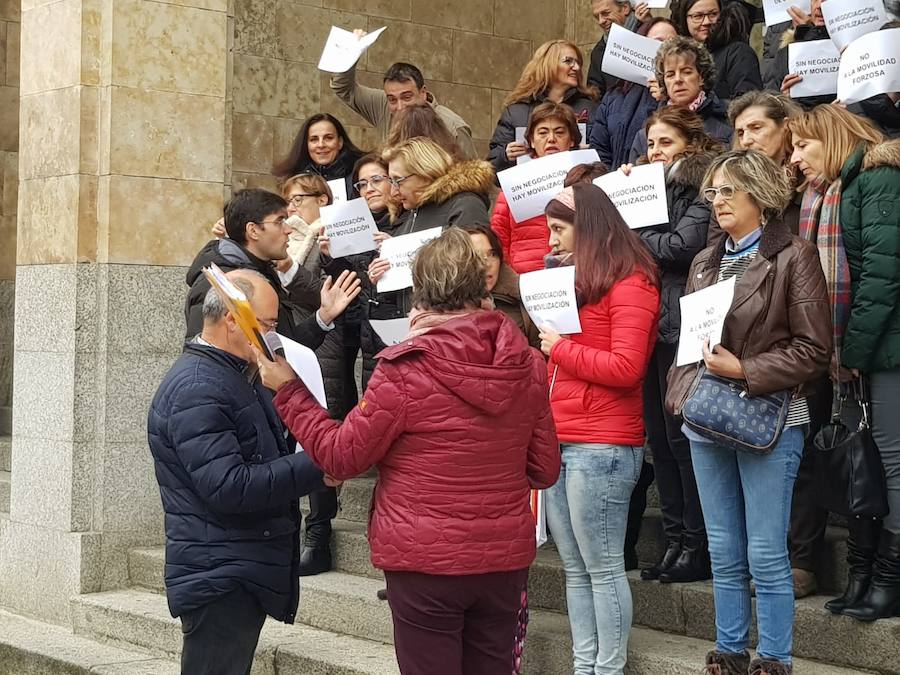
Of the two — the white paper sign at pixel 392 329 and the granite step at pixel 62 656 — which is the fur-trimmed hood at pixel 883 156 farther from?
the granite step at pixel 62 656

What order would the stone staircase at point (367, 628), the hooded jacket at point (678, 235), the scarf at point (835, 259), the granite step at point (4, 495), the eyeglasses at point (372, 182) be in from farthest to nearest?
1. the granite step at point (4, 495)
2. the eyeglasses at point (372, 182)
3. the hooded jacket at point (678, 235)
4. the stone staircase at point (367, 628)
5. the scarf at point (835, 259)

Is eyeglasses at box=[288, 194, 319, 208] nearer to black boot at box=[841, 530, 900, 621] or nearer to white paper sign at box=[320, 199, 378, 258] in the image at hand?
white paper sign at box=[320, 199, 378, 258]

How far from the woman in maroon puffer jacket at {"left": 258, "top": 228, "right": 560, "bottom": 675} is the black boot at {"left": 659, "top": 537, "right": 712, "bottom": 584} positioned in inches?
70.6

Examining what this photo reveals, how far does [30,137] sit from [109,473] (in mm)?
2127

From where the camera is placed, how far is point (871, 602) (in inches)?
222

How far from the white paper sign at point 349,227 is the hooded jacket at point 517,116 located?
1.61 metres

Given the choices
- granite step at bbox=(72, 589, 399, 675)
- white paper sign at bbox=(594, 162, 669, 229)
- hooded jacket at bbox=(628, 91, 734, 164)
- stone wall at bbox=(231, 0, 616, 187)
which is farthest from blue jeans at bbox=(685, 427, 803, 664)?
stone wall at bbox=(231, 0, 616, 187)

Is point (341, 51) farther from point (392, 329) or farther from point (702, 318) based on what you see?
point (702, 318)

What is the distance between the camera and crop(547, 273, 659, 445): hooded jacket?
573 centimetres

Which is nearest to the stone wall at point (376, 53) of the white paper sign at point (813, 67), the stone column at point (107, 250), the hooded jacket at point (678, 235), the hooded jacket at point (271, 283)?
the stone column at point (107, 250)

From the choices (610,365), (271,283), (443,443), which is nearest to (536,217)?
A: (271,283)

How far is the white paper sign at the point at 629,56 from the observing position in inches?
324

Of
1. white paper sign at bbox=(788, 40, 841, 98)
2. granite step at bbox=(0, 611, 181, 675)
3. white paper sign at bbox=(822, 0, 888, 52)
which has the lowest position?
granite step at bbox=(0, 611, 181, 675)

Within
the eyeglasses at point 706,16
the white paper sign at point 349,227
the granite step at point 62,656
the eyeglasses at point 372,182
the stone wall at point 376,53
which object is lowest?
the granite step at point 62,656
